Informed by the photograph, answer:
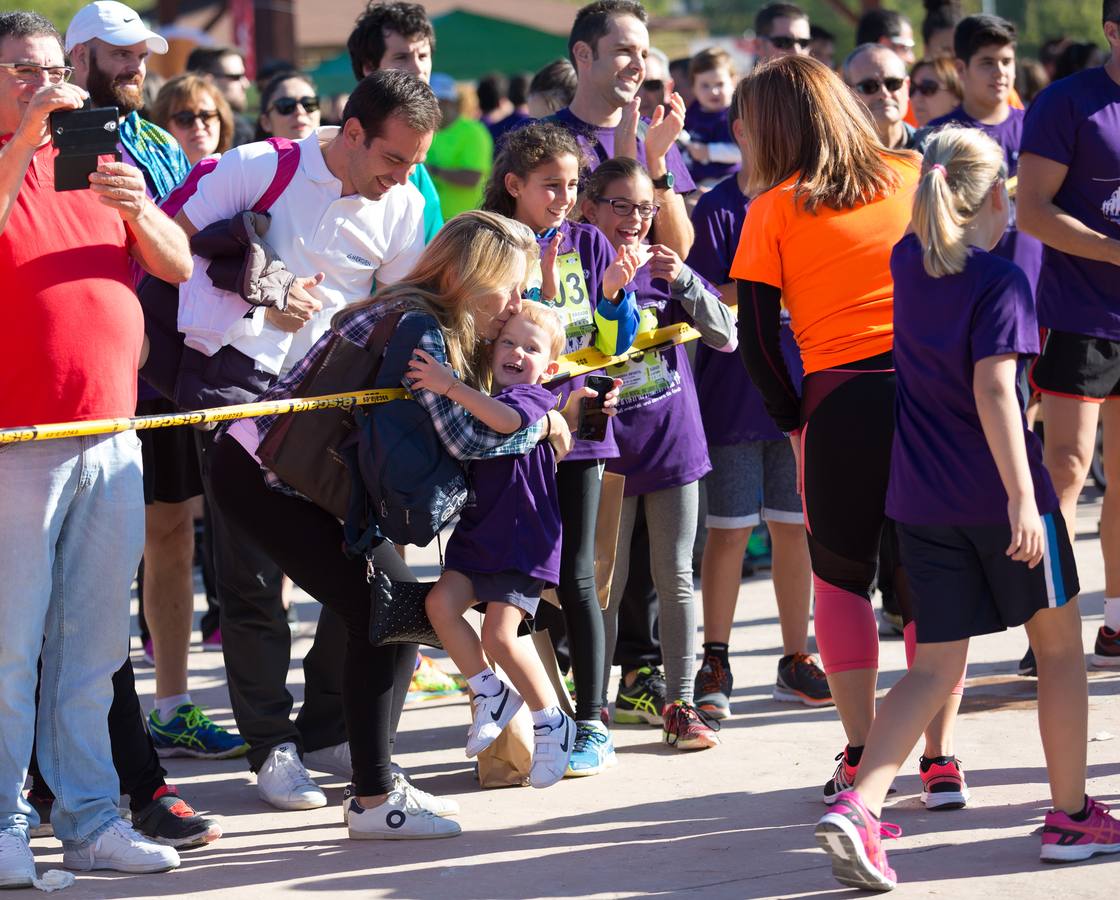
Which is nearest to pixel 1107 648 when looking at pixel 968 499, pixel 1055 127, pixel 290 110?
pixel 1055 127

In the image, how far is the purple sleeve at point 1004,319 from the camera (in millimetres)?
3936

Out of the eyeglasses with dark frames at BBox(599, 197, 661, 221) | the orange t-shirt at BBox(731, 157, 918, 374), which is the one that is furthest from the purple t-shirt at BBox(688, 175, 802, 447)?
the orange t-shirt at BBox(731, 157, 918, 374)

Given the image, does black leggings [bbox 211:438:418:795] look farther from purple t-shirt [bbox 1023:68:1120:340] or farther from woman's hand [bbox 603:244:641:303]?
purple t-shirt [bbox 1023:68:1120:340]

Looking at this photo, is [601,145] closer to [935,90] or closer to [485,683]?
[485,683]

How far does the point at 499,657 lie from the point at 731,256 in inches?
86.6

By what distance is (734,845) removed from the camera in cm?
439

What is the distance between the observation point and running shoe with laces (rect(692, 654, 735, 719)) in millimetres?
5793

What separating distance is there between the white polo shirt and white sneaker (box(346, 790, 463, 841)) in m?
1.40

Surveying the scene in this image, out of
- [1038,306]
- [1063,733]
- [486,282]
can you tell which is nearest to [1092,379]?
[1038,306]

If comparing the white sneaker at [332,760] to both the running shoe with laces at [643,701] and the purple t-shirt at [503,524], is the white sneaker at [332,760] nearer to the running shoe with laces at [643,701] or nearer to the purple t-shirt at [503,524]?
the purple t-shirt at [503,524]

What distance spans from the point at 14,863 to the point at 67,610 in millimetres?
661

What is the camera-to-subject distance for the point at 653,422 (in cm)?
566

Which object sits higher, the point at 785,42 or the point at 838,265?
the point at 785,42

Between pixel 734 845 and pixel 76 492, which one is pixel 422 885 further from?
pixel 76 492
